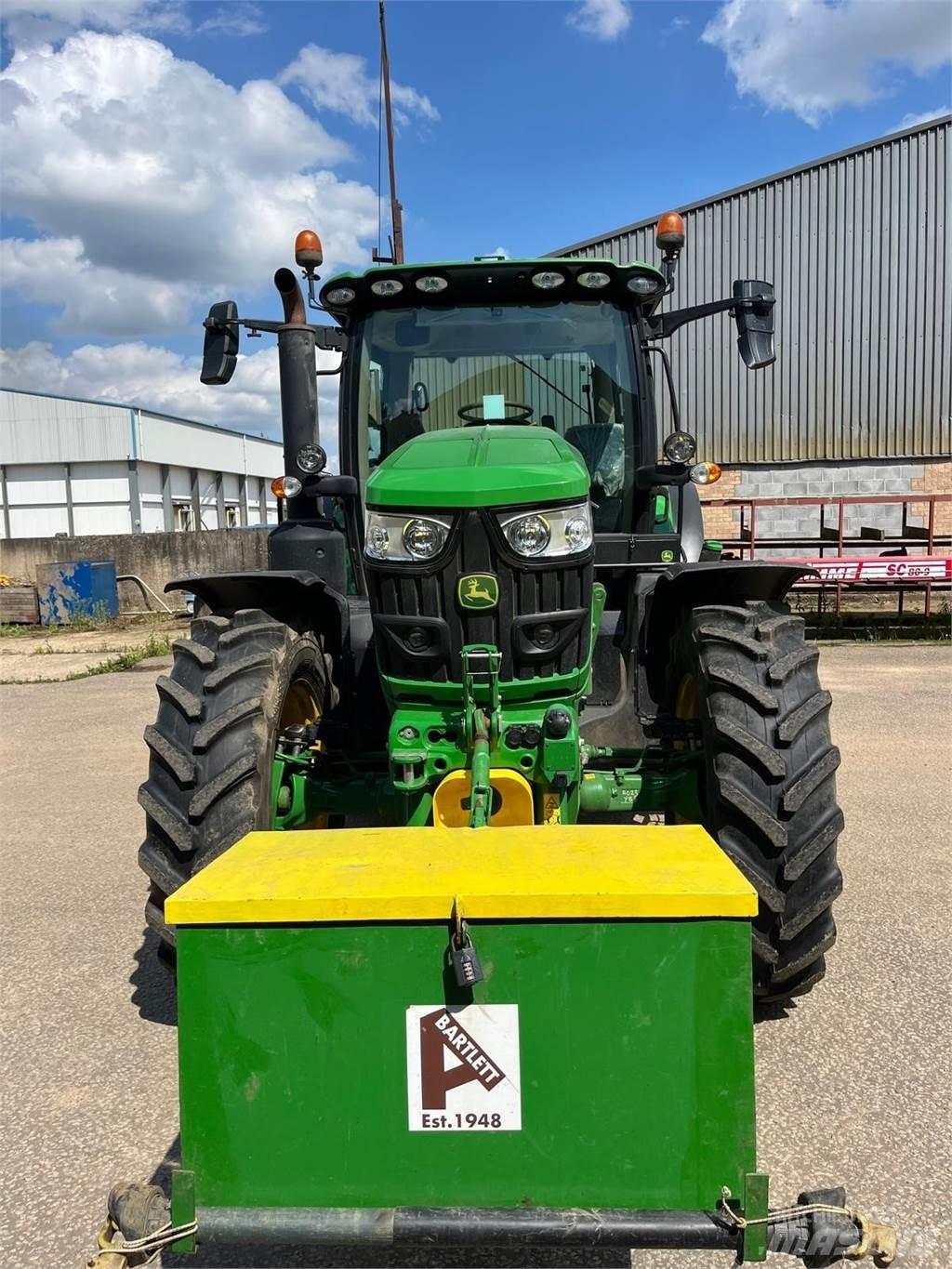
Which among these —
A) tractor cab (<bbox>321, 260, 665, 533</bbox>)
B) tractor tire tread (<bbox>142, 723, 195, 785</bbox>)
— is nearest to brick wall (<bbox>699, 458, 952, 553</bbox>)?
tractor cab (<bbox>321, 260, 665, 533</bbox>)

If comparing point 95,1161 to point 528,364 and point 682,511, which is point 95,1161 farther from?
point 682,511

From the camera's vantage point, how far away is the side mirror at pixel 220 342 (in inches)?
162

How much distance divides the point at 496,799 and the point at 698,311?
2282mm

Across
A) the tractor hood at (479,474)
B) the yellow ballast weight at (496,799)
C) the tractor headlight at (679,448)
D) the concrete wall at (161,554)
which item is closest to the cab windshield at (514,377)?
the tractor headlight at (679,448)

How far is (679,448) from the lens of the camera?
379cm

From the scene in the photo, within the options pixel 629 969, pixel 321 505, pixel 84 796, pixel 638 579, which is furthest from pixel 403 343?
pixel 84 796

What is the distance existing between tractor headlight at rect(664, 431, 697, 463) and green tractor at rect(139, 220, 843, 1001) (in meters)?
0.01

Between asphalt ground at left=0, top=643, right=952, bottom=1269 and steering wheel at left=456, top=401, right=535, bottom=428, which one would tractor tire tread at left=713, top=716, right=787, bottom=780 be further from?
steering wheel at left=456, top=401, right=535, bottom=428

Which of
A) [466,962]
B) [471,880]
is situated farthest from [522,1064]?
[471,880]

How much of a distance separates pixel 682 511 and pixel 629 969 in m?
3.21

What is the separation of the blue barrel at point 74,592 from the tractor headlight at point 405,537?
13048 millimetres

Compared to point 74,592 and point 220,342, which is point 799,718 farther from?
point 74,592

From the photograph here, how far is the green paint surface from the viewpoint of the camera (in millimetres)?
1848

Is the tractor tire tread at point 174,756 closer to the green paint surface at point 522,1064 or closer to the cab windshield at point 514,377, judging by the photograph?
the green paint surface at point 522,1064
